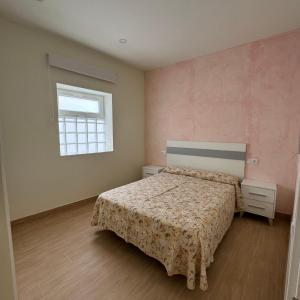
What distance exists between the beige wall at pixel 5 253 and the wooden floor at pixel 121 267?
1.06 m

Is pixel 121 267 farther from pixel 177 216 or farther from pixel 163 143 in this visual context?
pixel 163 143

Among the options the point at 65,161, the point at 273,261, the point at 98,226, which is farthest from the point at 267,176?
the point at 65,161

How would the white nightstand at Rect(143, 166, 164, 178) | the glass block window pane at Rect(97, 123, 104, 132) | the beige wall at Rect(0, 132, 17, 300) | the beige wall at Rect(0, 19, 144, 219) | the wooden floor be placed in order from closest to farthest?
the beige wall at Rect(0, 132, 17, 300), the wooden floor, the beige wall at Rect(0, 19, 144, 219), the glass block window pane at Rect(97, 123, 104, 132), the white nightstand at Rect(143, 166, 164, 178)

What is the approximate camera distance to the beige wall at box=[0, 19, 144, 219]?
2246 mm

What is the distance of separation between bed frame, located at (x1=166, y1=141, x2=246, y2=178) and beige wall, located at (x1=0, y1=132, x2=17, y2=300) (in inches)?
120

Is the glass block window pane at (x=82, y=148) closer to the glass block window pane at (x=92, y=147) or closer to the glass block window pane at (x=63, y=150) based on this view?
the glass block window pane at (x=92, y=147)

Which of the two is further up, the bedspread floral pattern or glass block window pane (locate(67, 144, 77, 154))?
glass block window pane (locate(67, 144, 77, 154))

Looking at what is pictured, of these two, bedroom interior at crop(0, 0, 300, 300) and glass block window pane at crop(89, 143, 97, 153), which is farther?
glass block window pane at crop(89, 143, 97, 153)

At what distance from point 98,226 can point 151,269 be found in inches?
36.9

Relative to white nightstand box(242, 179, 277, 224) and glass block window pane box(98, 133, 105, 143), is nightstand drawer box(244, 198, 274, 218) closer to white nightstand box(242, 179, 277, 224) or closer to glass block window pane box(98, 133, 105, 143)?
white nightstand box(242, 179, 277, 224)

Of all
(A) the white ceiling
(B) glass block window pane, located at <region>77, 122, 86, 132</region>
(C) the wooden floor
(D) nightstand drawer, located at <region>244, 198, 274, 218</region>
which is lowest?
(C) the wooden floor

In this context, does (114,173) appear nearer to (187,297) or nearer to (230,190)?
(230,190)

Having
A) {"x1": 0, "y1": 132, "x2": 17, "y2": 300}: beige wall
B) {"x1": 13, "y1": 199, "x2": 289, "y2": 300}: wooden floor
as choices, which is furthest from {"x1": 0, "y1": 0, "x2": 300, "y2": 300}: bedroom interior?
{"x1": 0, "y1": 132, "x2": 17, "y2": 300}: beige wall

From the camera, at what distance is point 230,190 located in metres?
2.49
